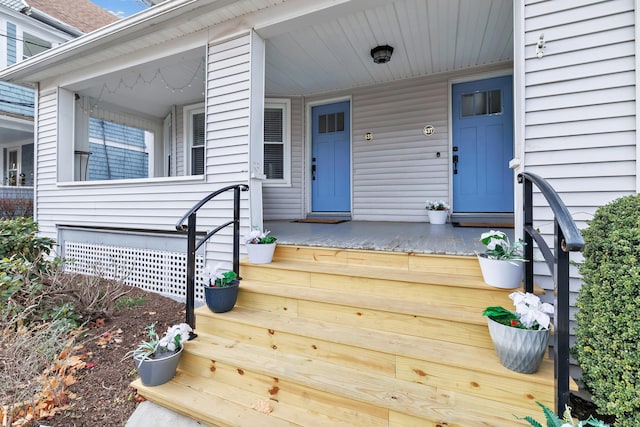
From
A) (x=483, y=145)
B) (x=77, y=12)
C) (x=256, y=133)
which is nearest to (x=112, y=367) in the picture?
(x=256, y=133)

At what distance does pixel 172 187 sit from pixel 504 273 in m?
3.40

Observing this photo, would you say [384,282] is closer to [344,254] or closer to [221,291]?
[344,254]

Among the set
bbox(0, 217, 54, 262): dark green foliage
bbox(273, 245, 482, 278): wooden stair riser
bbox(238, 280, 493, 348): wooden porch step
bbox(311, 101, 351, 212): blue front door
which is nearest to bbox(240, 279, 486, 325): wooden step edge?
bbox(238, 280, 493, 348): wooden porch step

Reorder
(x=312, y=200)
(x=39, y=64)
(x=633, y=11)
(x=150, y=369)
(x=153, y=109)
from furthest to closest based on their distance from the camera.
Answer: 1. (x=153, y=109)
2. (x=312, y=200)
3. (x=39, y=64)
4. (x=633, y=11)
5. (x=150, y=369)

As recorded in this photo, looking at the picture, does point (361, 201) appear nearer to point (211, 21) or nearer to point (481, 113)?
point (481, 113)

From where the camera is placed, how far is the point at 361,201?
4.97 metres

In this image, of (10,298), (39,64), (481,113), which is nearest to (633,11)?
(481,113)

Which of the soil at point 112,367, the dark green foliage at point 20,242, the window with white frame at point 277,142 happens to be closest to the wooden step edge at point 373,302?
the soil at point 112,367

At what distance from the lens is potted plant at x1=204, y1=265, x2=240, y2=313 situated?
2.16 metres

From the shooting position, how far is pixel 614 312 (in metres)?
1.29

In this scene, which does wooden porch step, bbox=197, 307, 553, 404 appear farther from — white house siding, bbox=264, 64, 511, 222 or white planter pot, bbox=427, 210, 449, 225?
white house siding, bbox=264, 64, 511, 222

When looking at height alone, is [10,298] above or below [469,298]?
below

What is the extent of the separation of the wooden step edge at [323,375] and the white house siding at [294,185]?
11.3 feet

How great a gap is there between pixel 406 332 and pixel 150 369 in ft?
5.07
